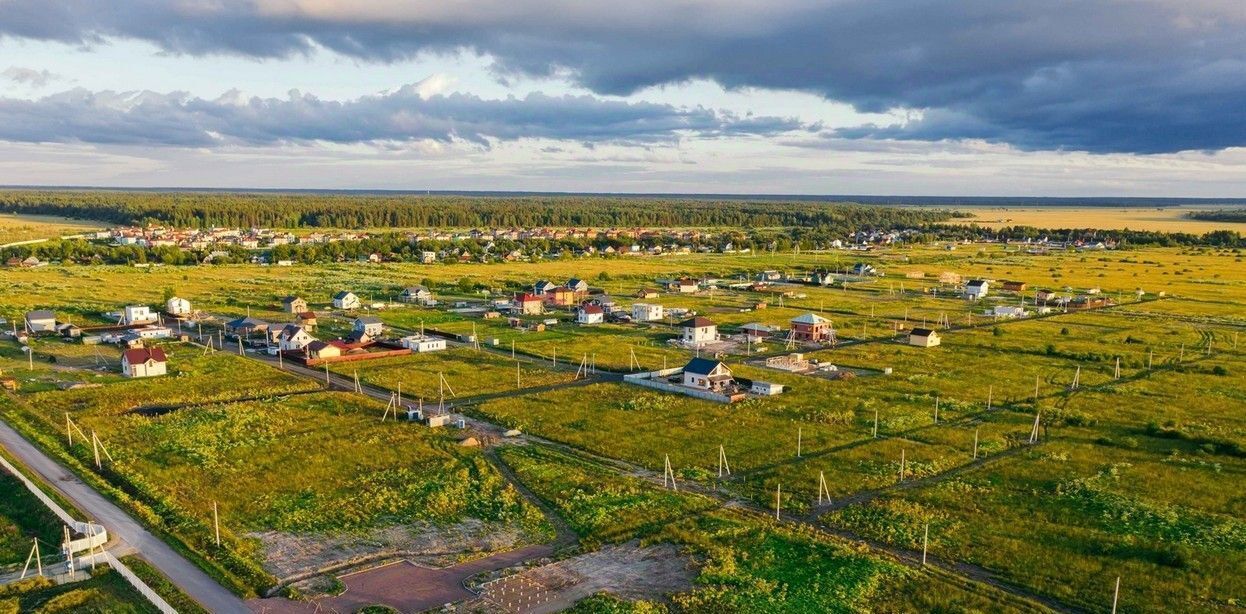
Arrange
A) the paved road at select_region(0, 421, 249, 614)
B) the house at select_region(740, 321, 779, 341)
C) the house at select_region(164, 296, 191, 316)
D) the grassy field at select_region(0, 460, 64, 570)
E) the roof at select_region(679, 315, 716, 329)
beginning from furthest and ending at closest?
the house at select_region(164, 296, 191, 316)
the house at select_region(740, 321, 779, 341)
the roof at select_region(679, 315, 716, 329)
the grassy field at select_region(0, 460, 64, 570)
the paved road at select_region(0, 421, 249, 614)

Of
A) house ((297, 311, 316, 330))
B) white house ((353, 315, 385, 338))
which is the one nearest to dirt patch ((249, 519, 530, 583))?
white house ((353, 315, 385, 338))

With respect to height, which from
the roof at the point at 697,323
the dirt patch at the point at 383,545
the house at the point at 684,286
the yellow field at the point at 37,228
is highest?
the yellow field at the point at 37,228

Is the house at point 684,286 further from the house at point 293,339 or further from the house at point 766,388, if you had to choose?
the house at point 766,388

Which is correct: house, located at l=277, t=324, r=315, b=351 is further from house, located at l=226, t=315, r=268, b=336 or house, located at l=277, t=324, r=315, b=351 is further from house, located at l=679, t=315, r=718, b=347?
house, located at l=679, t=315, r=718, b=347

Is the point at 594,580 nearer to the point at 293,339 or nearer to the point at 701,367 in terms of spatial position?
the point at 701,367

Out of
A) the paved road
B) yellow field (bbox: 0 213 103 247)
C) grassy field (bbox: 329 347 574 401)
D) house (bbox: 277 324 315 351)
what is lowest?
the paved road


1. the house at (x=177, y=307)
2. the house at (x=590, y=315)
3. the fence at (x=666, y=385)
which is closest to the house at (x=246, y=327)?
the house at (x=177, y=307)
